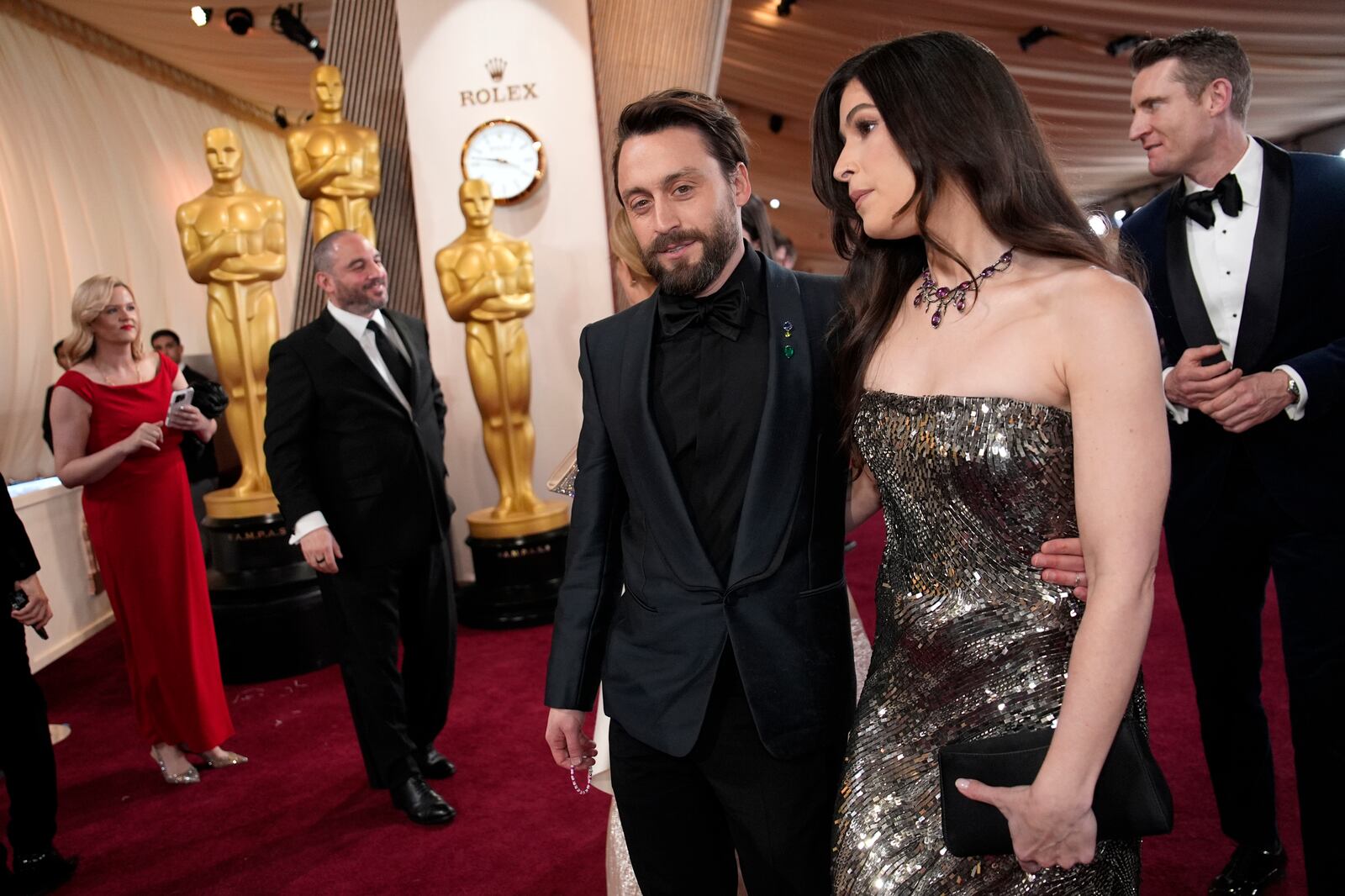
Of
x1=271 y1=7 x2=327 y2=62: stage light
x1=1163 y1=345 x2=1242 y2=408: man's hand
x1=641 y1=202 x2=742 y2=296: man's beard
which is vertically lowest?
x1=1163 y1=345 x2=1242 y2=408: man's hand

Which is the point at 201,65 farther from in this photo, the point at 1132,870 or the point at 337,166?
the point at 1132,870

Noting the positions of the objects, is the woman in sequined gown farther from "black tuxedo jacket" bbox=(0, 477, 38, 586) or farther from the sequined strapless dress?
"black tuxedo jacket" bbox=(0, 477, 38, 586)

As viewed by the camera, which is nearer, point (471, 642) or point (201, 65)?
point (471, 642)

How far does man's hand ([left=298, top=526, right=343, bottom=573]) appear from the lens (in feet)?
10.9

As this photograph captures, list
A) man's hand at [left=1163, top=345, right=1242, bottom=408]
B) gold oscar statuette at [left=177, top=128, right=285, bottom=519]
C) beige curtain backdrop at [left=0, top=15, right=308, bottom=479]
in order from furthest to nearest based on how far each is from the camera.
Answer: beige curtain backdrop at [left=0, top=15, right=308, bottom=479]
gold oscar statuette at [left=177, top=128, right=285, bottom=519]
man's hand at [left=1163, top=345, right=1242, bottom=408]

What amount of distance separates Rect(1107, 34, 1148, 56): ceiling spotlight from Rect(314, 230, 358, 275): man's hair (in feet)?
21.2

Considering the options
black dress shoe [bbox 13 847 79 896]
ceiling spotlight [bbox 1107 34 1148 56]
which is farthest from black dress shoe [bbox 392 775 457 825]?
ceiling spotlight [bbox 1107 34 1148 56]

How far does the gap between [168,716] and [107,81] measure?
6645 millimetres

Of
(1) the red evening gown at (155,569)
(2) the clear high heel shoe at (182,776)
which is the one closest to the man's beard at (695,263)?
(1) the red evening gown at (155,569)

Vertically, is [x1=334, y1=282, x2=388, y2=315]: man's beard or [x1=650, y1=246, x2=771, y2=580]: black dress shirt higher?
[x1=334, y1=282, x2=388, y2=315]: man's beard

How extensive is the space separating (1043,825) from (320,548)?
2525 mm

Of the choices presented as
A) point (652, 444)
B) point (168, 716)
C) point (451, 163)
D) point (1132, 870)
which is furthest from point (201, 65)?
point (1132, 870)

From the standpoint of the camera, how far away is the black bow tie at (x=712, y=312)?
167 centimetres

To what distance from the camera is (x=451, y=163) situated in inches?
241
